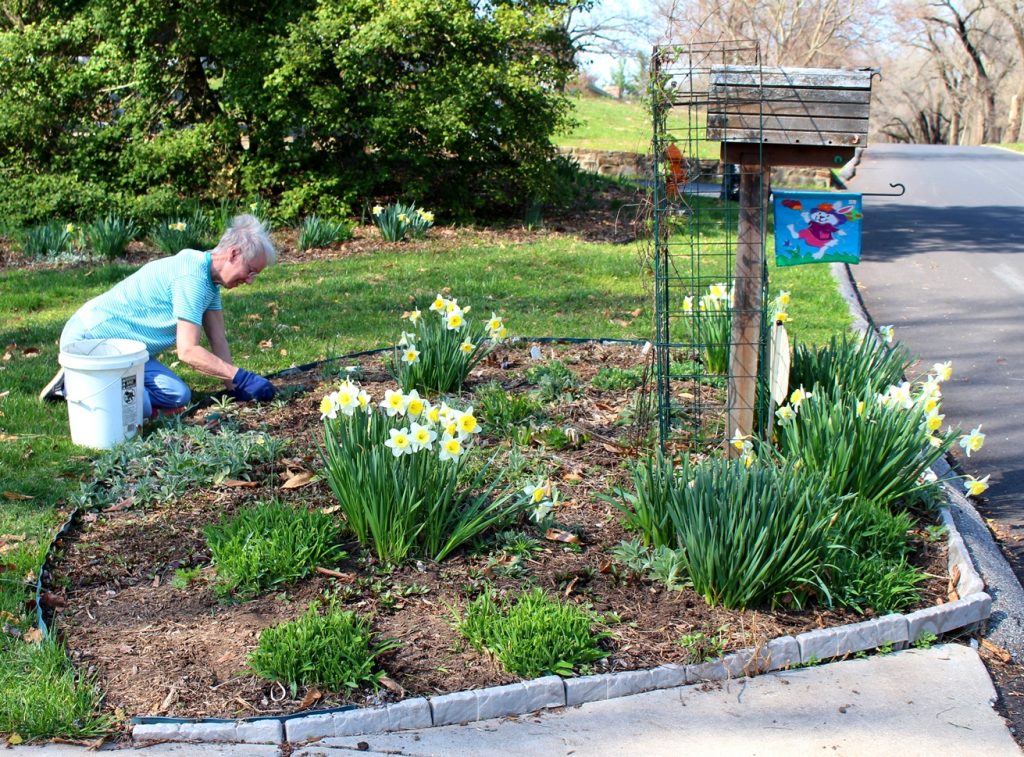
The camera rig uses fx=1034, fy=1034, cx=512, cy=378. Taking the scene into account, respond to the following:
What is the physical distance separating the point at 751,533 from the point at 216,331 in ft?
11.5

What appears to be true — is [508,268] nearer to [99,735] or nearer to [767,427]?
[767,427]

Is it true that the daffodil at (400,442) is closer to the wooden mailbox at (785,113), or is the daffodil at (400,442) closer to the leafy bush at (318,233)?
the wooden mailbox at (785,113)

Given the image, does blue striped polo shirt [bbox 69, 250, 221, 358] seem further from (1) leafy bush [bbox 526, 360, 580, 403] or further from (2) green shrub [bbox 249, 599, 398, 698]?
(2) green shrub [bbox 249, 599, 398, 698]

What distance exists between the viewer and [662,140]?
4.27 meters

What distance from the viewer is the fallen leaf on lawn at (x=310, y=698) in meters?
3.15

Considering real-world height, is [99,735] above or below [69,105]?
below

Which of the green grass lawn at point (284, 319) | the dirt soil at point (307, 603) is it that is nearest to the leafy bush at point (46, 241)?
the green grass lawn at point (284, 319)

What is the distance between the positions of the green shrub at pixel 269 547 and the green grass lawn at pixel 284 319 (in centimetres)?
67

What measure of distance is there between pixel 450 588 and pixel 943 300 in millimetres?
7313

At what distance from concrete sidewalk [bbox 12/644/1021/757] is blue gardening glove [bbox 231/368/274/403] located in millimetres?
2861

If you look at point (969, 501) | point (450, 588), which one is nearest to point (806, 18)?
point (969, 501)

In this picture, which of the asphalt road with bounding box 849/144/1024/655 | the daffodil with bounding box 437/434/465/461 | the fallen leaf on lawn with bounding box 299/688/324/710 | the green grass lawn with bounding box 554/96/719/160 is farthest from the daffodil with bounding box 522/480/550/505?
the green grass lawn with bounding box 554/96/719/160

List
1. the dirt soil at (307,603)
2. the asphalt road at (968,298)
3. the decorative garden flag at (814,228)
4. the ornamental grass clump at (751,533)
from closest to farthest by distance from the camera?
the dirt soil at (307,603)
the ornamental grass clump at (751,533)
the decorative garden flag at (814,228)
the asphalt road at (968,298)

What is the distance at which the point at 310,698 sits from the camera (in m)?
3.17
